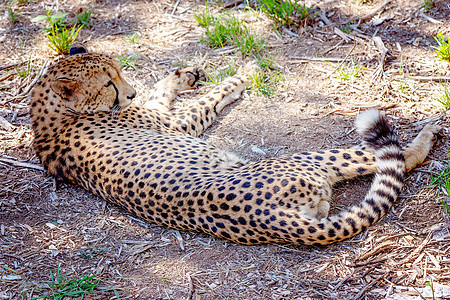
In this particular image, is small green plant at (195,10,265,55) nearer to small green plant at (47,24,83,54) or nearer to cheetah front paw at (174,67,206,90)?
cheetah front paw at (174,67,206,90)

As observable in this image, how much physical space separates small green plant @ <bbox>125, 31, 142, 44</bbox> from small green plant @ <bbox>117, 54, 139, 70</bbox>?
11.1 inches

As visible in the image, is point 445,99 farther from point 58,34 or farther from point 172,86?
point 58,34

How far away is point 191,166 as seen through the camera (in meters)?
3.64

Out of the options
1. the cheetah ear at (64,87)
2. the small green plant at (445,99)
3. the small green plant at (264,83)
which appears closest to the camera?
the cheetah ear at (64,87)

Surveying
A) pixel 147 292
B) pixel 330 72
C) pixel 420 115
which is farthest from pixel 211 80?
pixel 147 292

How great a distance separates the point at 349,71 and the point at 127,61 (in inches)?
92.2

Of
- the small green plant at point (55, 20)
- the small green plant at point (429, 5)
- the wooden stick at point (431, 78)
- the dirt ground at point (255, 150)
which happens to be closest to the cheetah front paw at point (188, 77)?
the dirt ground at point (255, 150)

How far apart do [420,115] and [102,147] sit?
8.68 feet

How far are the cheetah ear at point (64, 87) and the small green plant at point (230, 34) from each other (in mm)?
1906

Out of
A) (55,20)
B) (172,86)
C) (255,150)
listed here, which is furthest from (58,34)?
(255,150)

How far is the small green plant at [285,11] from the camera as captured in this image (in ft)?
17.7

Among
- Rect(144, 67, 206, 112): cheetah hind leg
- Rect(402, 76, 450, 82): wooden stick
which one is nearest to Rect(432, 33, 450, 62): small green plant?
Rect(402, 76, 450, 82): wooden stick

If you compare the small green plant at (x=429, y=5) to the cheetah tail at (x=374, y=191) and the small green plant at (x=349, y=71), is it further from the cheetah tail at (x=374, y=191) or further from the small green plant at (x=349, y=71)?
the cheetah tail at (x=374, y=191)

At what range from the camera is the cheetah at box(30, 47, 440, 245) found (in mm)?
3176
